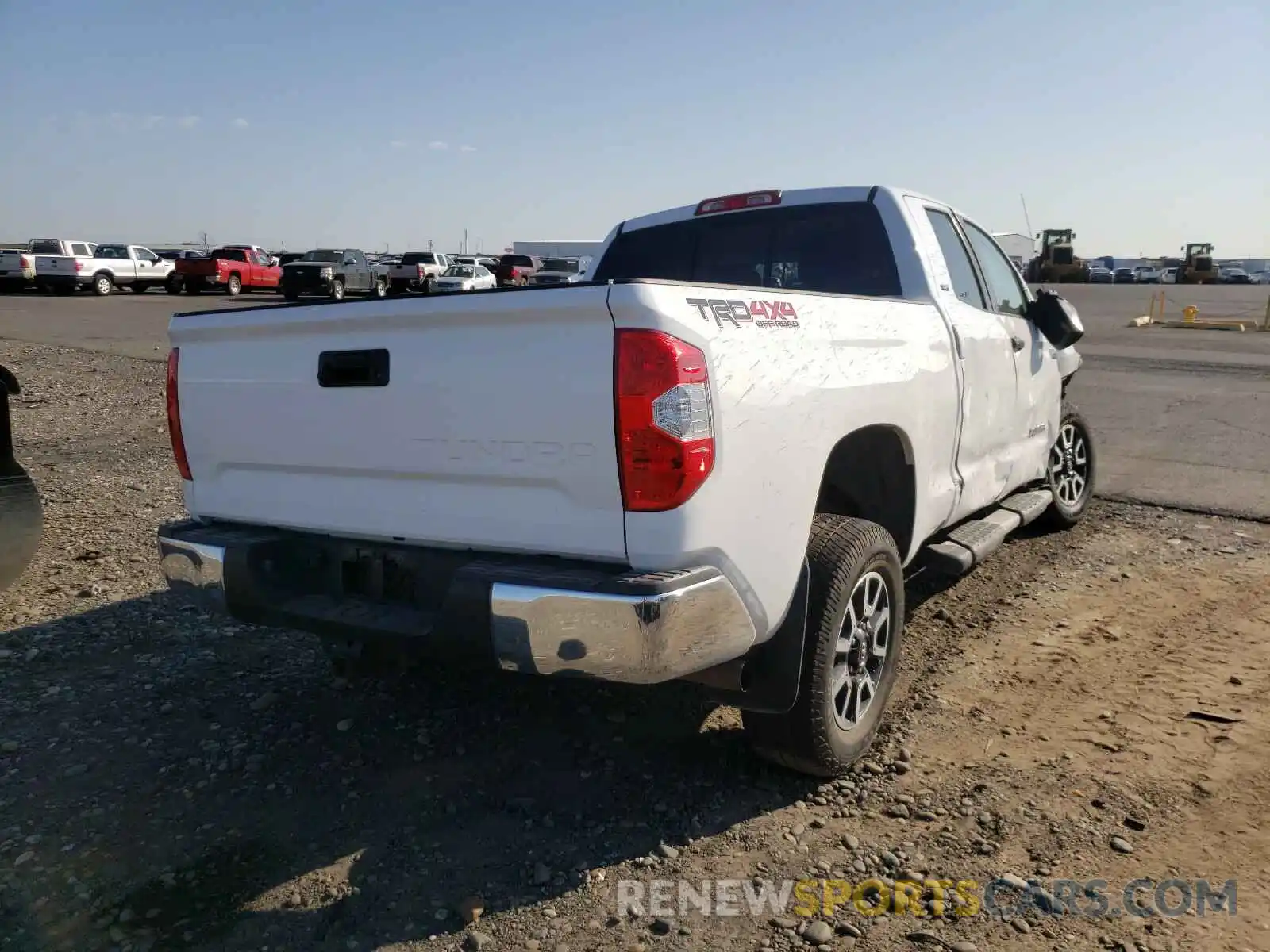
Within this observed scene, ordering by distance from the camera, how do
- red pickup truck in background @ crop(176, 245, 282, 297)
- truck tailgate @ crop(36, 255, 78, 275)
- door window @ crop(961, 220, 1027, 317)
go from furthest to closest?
1. red pickup truck in background @ crop(176, 245, 282, 297)
2. truck tailgate @ crop(36, 255, 78, 275)
3. door window @ crop(961, 220, 1027, 317)

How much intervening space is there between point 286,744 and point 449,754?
0.62 m

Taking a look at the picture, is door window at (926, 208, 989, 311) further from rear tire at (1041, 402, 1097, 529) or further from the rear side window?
rear tire at (1041, 402, 1097, 529)

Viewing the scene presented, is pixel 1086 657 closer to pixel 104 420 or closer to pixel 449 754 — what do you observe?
pixel 449 754

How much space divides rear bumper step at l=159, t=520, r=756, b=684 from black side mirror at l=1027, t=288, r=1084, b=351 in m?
3.51

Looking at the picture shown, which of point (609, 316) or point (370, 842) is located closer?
point (609, 316)

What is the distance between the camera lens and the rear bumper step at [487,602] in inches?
100

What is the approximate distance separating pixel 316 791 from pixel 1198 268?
261 feet

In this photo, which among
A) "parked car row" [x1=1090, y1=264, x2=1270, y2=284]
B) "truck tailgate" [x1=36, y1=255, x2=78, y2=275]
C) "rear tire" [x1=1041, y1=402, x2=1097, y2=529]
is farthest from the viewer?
"parked car row" [x1=1090, y1=264, x2=1270, y2=284]

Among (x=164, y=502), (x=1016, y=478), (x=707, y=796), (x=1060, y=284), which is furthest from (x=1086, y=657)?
(x=1060, y=284)

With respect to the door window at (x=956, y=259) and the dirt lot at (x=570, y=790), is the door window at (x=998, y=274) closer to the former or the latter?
the door window at (x=956, y=259)

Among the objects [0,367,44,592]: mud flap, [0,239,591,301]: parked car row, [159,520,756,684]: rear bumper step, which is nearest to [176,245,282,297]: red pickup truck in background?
[0,239,591,301]: parked car row

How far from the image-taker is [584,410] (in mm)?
2627

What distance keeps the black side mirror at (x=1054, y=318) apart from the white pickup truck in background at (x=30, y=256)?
32.7 m

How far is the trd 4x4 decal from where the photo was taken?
8.80 ft
